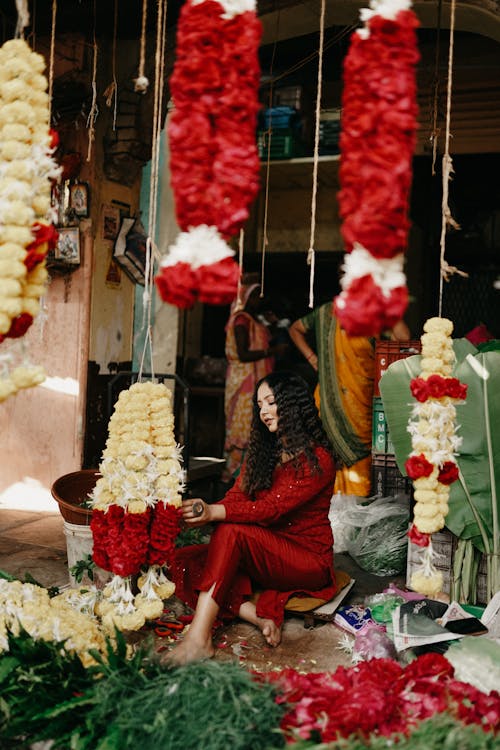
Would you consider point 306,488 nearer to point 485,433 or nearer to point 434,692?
point 485,433

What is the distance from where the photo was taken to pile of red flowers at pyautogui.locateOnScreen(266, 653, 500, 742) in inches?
75.1

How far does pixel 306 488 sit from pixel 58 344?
277cm

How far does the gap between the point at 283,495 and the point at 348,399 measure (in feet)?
6.83

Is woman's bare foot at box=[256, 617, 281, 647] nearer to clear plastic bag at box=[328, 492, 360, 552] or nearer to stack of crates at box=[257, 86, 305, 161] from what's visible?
clear plastic bag at box=[328, 492, 360, 552]

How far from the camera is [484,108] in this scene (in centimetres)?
594

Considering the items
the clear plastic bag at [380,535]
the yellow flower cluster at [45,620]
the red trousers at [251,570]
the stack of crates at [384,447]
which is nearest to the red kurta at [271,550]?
the red trousers at [251,570]

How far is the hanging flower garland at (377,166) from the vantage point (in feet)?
5.78

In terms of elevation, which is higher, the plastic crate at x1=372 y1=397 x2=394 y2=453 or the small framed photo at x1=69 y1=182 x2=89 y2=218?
the small framed photo at x1=69 y1=182 x2=89 y2=218

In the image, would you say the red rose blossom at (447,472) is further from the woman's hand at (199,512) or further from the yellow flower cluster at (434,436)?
the woman's hand at (199,512)

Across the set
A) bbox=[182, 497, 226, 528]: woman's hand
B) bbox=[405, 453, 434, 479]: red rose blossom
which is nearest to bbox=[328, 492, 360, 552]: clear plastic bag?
bbox=[182, 497, 226, 528]: woman's hand

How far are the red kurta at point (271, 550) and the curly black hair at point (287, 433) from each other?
45 mm

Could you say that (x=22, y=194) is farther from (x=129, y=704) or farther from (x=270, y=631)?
(x=270, y=631)

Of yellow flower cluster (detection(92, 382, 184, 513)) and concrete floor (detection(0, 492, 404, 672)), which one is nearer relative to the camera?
yellow flower cluster (detection(92, 382, 184, 513))

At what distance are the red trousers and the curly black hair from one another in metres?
0.30
